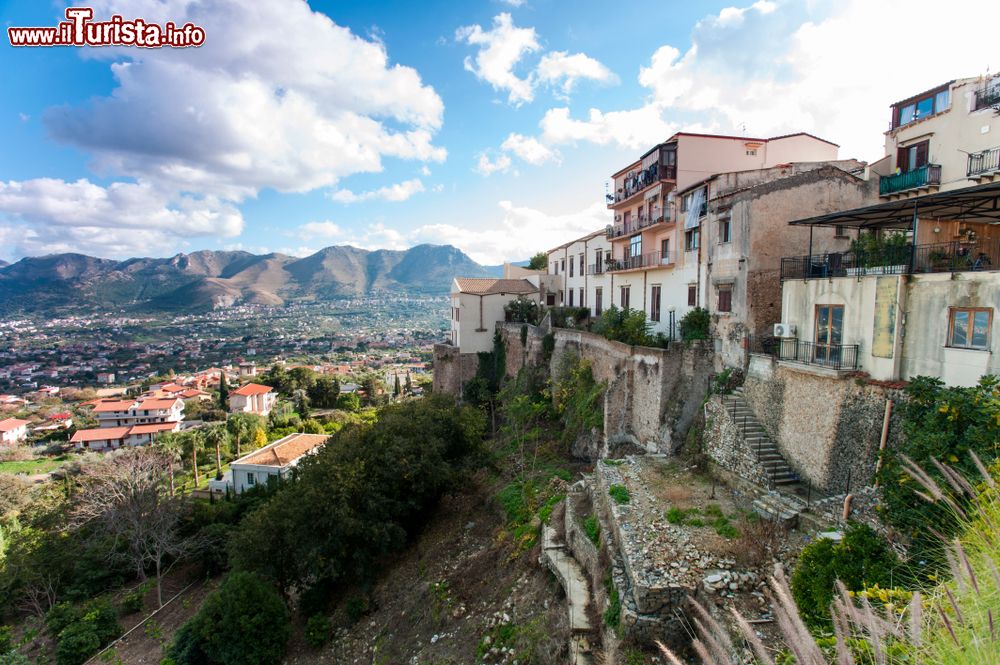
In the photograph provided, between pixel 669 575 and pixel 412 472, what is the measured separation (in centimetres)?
1115

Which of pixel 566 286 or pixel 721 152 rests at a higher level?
pixel 721 152

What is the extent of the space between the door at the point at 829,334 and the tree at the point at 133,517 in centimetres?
2950

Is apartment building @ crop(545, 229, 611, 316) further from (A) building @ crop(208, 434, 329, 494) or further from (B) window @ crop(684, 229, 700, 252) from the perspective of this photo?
(A) building @ crop(208, 434, 329, 494)

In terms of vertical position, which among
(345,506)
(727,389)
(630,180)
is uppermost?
(630,180)

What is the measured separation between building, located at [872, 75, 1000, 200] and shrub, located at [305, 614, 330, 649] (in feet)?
83.4

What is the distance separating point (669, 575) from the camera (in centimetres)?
830

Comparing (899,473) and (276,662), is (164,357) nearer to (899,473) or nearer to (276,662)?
(276,662)

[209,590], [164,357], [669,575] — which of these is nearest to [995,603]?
[669,575]

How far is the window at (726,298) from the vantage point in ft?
52.2

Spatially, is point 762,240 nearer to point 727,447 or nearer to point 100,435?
point 727,447

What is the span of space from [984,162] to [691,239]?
9079 mm

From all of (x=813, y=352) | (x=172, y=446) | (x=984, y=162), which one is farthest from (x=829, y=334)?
(x=172, y=446)

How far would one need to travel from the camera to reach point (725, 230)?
16.3m

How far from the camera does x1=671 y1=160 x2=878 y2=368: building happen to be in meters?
A: 14.9
